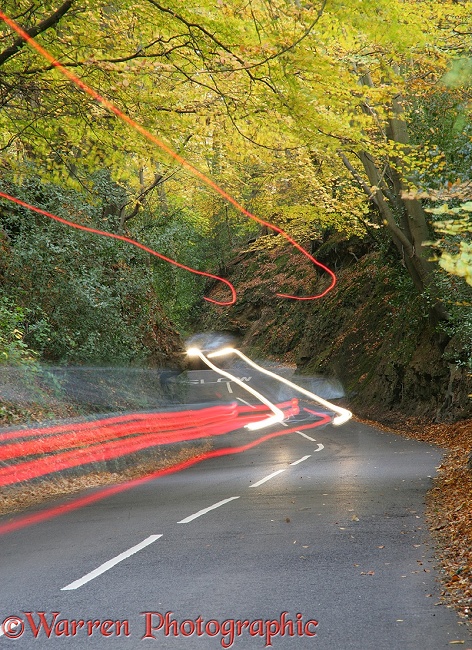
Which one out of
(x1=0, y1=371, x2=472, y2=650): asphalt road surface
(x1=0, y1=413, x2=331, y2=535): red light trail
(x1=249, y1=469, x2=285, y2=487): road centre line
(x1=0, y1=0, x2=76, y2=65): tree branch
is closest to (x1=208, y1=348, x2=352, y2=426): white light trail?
(x1=0, y1=413, x2=331, y2=535): red light trail

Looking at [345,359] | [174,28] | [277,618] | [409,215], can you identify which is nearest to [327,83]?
[174,28]

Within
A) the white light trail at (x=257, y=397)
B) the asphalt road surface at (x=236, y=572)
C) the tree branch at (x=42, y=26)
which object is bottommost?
the white light trail at (x=257, y=397)

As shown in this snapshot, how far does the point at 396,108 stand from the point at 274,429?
14.0 metres

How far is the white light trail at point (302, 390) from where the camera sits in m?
31.4

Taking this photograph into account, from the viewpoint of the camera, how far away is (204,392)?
4281 cm

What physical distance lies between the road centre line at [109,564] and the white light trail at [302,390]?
20.9 meters

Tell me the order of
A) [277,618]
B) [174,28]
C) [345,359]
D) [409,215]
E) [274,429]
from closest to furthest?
1. [277,618]
2. [174,28]
3. [409,215]
4. [274,429]
5. [345,359]

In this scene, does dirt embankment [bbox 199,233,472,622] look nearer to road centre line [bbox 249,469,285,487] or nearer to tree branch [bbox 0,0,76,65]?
road centre line [bbox 249,469,285,487]

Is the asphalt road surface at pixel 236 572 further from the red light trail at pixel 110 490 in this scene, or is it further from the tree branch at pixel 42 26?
the tree branch at pixel 42 26

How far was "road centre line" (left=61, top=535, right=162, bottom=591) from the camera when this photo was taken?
6.98m

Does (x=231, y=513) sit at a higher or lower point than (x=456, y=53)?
lower

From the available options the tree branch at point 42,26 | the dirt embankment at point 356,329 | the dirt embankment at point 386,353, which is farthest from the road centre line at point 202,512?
the tree branch at point 42,26

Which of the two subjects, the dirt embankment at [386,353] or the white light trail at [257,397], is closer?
the dirt embankment at [386,353]

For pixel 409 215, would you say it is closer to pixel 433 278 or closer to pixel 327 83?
pixel 433 278
